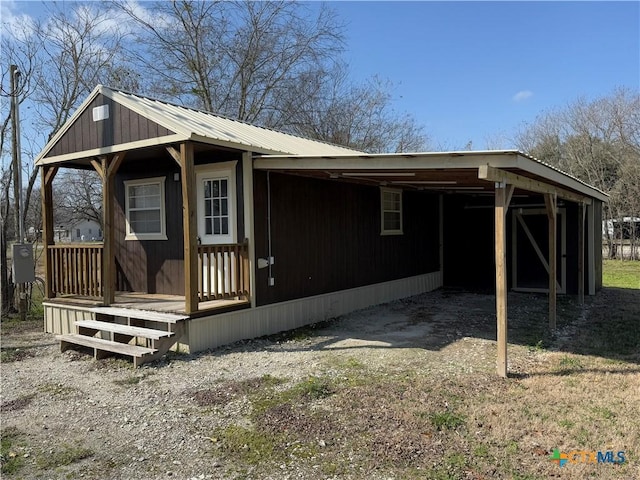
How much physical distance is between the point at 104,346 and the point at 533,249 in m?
9.77

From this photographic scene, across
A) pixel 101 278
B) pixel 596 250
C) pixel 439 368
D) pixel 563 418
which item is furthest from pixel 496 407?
pixel 596 250

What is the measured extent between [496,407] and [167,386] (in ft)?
9.72

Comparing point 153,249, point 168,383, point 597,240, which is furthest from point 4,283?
point 597,240

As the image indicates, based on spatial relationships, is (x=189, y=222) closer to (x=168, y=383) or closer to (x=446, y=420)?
(x=168, y=383)

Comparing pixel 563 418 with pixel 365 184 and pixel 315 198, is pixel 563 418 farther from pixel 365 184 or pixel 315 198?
pixel 365 184

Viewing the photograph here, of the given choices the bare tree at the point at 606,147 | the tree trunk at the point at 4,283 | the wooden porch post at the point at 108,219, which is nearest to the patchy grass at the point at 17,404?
the wooden porch post at the point at 108,219

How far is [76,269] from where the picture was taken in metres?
7.20

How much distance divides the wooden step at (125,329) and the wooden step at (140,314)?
13 cm

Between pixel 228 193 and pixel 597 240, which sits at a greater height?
pixel 228 193

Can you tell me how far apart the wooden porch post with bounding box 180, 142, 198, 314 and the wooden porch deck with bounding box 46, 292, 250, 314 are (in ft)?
1.00

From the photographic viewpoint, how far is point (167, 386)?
4609 millimetres

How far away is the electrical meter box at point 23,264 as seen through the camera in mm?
7824

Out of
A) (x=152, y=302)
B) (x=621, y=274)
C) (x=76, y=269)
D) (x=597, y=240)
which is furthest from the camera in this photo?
(x=621, y=274)

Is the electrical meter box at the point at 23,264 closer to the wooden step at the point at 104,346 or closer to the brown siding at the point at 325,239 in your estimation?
the wooden step at the point at 104,346
